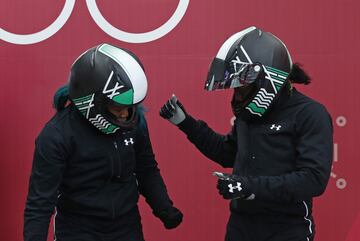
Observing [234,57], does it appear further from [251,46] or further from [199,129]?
[199,129]

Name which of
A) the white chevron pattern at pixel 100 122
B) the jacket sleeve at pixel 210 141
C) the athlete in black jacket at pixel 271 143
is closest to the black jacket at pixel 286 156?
the athlete in black jacket at pixel 271 143

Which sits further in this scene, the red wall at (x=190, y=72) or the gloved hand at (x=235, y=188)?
the red wall at (x=190, y=72)

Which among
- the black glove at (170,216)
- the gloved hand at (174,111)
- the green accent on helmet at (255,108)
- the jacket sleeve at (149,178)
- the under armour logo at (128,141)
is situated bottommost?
the black glove at (170,216)

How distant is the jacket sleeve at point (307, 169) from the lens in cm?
197

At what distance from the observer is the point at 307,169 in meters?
1.99

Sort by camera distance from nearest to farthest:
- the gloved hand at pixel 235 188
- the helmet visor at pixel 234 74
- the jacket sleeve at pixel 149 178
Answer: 1. the gloved hand at pixel 235 188
2. the helmet visor at pixel 234 74
3. the jacket sleeve at pixel 149 178

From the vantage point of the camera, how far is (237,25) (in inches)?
109

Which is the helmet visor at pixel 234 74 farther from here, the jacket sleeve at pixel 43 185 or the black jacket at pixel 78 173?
the jacket sleeve at pixel 43 185

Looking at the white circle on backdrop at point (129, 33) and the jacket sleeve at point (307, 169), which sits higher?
the white circle on backdrop at point (129, 33)

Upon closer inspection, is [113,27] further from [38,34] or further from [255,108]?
[255,108]

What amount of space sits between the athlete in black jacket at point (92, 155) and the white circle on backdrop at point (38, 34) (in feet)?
2.50

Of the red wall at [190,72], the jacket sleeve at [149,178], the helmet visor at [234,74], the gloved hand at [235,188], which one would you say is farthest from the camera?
the red wall at [190,72]

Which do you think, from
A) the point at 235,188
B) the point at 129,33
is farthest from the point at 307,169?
the point at 129,33

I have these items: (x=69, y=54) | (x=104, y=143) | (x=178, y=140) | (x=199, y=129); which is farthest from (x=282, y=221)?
(x=69, y=54)
